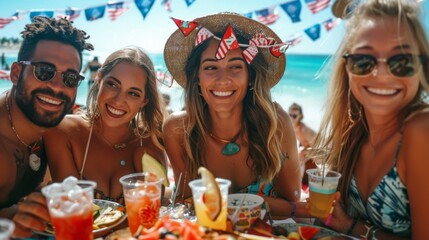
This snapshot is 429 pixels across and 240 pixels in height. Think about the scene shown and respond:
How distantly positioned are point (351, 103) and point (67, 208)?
228 cm

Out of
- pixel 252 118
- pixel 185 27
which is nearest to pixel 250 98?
pixel 252 118

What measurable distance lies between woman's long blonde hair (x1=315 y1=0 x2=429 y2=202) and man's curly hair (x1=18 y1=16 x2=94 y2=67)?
2501 millimetres

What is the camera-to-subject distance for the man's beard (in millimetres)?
3170

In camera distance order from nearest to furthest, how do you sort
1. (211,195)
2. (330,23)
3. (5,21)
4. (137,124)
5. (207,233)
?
(207,233)
(211,195)
(137,124)
(5,21)
(330,23)

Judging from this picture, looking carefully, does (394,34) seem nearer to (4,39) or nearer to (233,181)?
(233,181)

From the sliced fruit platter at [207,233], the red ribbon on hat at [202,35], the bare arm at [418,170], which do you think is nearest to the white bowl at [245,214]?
the sliced fruit platter at [207,233]

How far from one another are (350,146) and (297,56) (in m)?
49.3

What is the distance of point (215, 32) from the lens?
3.77m

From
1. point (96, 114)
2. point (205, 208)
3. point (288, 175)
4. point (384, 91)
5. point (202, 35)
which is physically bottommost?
point (288, 175)

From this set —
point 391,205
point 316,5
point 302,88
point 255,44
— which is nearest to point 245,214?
point 391,205

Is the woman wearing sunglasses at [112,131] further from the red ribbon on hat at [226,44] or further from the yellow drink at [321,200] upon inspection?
the yellow drink at [321,200]

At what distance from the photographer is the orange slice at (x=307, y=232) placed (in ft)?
7.24

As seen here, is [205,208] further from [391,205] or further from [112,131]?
[112,131]

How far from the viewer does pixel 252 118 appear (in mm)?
3930
